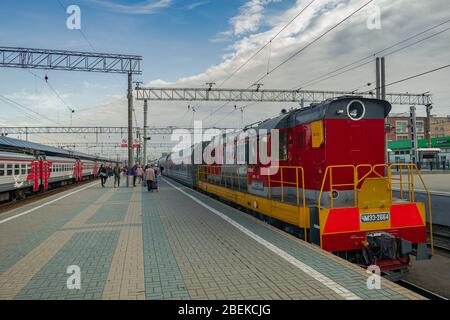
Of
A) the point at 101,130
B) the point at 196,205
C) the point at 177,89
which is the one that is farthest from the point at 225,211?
the point at 101,130

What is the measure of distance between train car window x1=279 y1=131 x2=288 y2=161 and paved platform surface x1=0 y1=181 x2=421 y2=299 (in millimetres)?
1918

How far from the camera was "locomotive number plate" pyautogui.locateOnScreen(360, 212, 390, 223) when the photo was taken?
638 cm

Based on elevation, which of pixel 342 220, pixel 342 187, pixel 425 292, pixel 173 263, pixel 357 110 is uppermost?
pixel 357 110

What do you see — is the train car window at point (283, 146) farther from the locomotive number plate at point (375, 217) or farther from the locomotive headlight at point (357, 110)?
the locomotive number plate at point (375, 217)

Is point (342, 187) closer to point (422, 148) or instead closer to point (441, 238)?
point (441, 238)

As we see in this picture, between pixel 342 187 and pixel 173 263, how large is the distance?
4094 millimetres

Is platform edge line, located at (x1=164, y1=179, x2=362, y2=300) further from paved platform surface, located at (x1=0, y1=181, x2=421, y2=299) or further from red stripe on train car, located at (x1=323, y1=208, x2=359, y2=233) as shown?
red stripe on train car, located at (x1=323, y1=208, x2=359, y2=233)

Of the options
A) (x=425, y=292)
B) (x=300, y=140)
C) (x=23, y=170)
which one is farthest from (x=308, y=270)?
(x=23, y=170)

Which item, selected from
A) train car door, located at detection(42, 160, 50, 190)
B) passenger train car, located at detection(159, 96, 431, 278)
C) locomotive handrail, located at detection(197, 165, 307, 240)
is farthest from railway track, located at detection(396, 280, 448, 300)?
train car door, located at detection(42, 160, 50, 190)

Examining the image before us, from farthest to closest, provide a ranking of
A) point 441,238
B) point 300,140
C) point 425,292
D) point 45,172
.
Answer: point 45,172, point 441,238, point 300,140, point 425,292

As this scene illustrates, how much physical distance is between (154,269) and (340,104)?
17.0 ft

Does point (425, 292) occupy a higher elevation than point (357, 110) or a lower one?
lower

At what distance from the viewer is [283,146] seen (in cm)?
890
